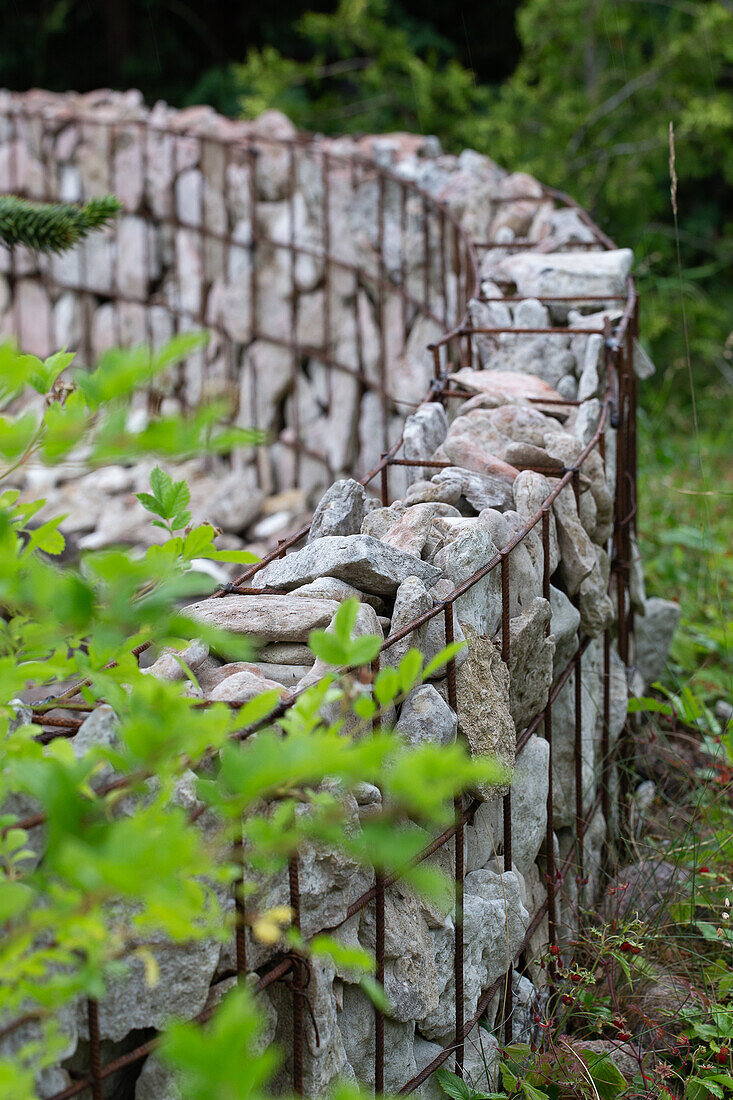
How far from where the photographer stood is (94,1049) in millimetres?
1082

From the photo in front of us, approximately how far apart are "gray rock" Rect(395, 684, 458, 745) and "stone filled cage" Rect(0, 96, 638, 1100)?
2018 millimetres

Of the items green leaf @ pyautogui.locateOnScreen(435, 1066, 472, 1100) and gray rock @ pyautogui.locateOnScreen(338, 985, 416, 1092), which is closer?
gray rock @ pyautogui.locateOnScreen(338, 985, 416, 1092)

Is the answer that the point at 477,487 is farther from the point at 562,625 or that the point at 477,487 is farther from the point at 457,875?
the point at 457,875

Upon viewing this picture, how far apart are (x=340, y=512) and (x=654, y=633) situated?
1.77 metres

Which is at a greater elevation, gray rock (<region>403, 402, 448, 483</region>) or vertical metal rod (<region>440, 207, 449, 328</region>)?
vertical metal rod (<region>440, 207, 449, 328</region>)

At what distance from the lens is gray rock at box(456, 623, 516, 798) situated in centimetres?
157

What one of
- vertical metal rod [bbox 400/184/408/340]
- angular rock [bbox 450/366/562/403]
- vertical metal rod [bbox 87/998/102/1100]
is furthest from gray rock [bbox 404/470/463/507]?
vertical metal rod [bbox 400/184/408/340]

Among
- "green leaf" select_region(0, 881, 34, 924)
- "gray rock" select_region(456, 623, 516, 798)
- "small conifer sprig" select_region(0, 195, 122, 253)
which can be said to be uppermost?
"small conifer sprig" select_region(0, 195, 122, 253)

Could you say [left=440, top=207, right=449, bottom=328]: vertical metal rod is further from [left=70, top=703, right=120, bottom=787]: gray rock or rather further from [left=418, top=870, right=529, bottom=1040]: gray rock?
[left=70, top=703, right=120, bottom=787]: gray rock

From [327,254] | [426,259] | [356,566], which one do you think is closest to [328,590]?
[356,566]

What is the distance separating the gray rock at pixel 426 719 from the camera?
1469 millimetres

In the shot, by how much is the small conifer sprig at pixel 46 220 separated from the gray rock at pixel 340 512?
46.3 inches

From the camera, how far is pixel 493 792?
5.31ft

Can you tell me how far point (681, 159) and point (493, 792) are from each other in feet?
23.2
